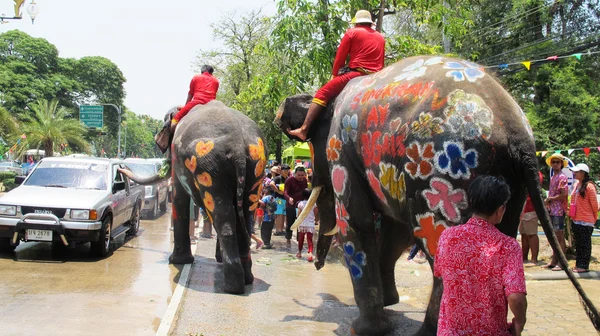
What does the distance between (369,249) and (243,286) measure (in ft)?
7.84

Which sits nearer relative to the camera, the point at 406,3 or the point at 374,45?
the point at 374,45

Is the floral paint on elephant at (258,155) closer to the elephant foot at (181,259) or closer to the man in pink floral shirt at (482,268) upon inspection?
the elephant foot at (181,259)

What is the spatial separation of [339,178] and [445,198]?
142 cm

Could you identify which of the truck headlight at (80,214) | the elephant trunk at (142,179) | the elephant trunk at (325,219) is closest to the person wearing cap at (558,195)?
the elephant trunk at (325,219)

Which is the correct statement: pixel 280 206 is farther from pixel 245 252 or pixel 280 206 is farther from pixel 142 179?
pixel 245 252

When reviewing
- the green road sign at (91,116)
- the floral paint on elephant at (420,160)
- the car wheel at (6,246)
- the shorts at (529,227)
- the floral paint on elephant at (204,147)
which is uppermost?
the green road sign at (91,116)

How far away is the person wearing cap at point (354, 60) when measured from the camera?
5.58 metres

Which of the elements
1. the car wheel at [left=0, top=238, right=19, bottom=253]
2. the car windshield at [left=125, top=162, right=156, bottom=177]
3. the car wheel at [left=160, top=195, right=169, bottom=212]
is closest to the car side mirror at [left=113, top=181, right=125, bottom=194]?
the car wheel at [left=0, top=238, right=19, bottom=253]

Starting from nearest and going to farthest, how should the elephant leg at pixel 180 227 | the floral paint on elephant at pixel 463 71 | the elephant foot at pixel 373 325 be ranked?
the floral paint on elephant at pixel 463 71
the elephant foot at pixel 373 325
the elephant leg at pixel 180 227

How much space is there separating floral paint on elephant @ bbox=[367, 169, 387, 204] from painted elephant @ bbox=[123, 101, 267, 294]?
278 centimetres

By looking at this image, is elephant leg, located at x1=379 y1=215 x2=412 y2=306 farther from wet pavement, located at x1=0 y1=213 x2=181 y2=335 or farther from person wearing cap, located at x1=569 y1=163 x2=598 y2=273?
person wearing cap, located at x1=569 y1=163 x2=598 y2=273

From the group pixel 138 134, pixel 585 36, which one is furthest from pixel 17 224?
pixel 138 134

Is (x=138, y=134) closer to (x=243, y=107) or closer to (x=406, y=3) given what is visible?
(x=243, y=107)

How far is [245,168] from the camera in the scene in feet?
24.0
